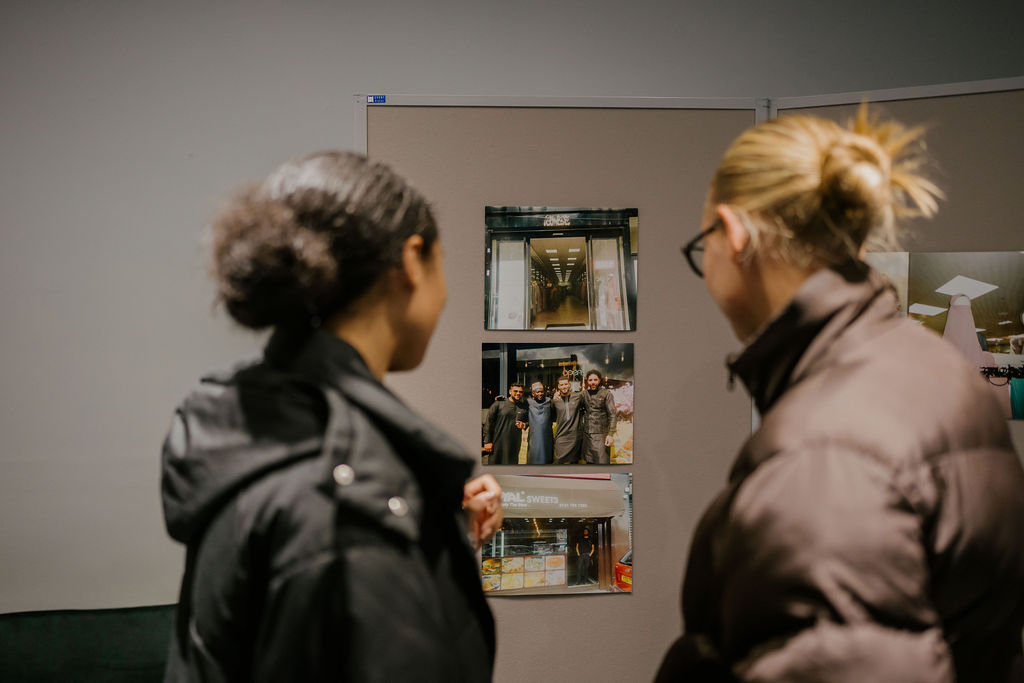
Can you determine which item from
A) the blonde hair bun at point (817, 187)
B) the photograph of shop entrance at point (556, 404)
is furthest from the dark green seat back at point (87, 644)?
the blonde hair bun at point (817, 187)

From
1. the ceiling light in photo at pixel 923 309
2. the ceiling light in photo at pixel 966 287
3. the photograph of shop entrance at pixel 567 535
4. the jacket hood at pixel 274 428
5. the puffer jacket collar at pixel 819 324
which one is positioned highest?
the ceiling light in photo at pixel 966 287

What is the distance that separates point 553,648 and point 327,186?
1347 mm

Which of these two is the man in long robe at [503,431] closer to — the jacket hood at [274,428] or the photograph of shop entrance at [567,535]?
the photograph of shop entrance at [567,535]

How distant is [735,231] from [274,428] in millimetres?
638

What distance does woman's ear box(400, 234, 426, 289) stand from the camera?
2.68 ft

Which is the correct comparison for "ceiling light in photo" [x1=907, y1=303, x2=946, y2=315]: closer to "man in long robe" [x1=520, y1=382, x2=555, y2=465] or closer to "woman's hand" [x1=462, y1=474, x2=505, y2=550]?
"man in long robe" [x1=520, y1=382, x2=555, y2=465]

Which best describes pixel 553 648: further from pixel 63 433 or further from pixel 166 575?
pixel 63 433

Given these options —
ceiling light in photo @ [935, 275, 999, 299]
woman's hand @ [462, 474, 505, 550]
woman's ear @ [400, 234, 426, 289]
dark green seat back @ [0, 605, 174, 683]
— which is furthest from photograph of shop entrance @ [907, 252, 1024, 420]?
dark green seat back @ [0, 605, 174, 683]

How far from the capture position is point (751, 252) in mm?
886

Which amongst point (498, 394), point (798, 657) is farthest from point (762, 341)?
point (498, 394)

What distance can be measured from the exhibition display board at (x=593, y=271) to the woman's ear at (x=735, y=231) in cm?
73

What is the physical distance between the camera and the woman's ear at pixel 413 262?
818 mm

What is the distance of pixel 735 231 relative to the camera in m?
0.89

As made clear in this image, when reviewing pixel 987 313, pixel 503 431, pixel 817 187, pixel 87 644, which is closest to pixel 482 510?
pixel 503 431
